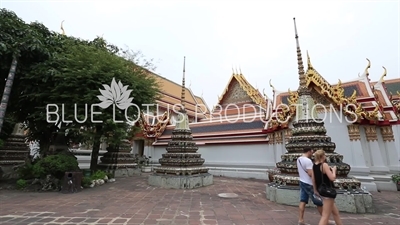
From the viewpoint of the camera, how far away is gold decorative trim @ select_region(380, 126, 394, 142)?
898cm

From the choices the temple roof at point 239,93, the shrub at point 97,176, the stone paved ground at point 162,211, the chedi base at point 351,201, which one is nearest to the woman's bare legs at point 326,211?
the stone paved ground at point 162,211

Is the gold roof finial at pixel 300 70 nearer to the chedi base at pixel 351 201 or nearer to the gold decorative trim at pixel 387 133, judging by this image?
the chedi base at pixel 351 201

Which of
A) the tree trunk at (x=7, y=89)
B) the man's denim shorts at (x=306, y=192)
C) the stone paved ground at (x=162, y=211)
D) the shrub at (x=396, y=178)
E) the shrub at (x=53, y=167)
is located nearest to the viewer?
the man's denim shorts at (x=306, y=192)

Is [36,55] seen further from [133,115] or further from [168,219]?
[168,219]

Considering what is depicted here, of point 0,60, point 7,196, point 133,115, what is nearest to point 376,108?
point 133,115

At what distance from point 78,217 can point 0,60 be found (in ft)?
27.2

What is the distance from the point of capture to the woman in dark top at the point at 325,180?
3343 millimetres

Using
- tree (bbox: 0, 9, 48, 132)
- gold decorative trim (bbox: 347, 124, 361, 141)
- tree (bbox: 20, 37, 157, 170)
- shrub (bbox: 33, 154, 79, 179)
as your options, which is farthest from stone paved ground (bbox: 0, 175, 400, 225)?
tree (bbox: 0, 9, 48, 132)

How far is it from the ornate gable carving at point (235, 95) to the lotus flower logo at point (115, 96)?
1081cm

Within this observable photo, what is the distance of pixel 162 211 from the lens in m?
5.01

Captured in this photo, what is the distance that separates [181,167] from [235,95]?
1146cm

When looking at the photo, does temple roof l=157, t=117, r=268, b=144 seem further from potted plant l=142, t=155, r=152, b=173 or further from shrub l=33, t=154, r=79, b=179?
shrub l=33, t=154, r=79, b=179

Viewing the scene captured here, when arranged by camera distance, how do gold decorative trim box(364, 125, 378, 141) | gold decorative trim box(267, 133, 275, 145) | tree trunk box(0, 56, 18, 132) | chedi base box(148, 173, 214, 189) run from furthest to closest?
1. gold decorative trim box(267, 133, 275, 145)
2. gold decorative trim box(364, 125, 378, 141)
3. tree trunk box(0, 56, 18, 132)
4. chedi base box(148, 173, 214, 189)

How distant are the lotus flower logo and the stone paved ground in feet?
12.2
